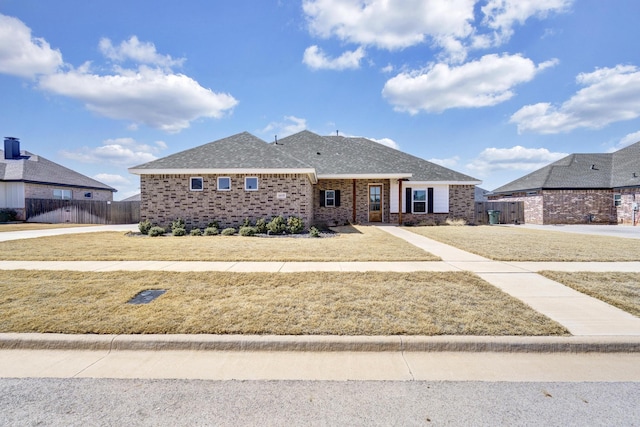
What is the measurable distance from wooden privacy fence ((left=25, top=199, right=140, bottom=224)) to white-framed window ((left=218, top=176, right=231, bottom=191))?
14105 millimetres

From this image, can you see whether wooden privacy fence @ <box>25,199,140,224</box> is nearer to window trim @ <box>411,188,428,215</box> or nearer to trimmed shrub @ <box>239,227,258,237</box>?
trimmed shrub @ <box>239,227,258,237</box>

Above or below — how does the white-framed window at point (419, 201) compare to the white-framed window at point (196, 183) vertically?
below

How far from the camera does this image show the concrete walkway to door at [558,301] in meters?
4.07

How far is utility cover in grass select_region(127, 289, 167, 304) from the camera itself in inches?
195

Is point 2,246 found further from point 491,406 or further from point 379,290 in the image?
point 491,406

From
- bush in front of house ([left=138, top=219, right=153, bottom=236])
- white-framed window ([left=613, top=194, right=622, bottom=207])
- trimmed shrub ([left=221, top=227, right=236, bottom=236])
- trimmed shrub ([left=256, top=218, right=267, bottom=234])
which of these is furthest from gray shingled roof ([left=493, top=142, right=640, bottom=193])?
bush in front of house ([left=138, top=219, right=153, bottom=236])

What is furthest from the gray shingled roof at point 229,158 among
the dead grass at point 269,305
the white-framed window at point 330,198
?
the dead grass at point 269,305

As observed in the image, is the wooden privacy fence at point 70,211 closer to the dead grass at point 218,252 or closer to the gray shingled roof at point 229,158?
the gray shingled roof at point 229,158

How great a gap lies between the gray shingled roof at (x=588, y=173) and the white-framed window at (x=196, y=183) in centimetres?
2371

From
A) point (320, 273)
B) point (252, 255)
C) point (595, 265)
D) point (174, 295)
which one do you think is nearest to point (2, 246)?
point (252, 255)

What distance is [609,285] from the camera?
586 cm

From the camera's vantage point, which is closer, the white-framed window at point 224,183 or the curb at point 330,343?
the curb at point 330,343

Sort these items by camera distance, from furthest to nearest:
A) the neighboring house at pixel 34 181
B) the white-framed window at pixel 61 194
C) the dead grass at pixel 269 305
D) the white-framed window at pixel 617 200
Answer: the white-framed window at pixel 61 194
the neighboring house at pixel 34 181
the white-framed window at pixel 617 200
the dead grass at pixel 269 305

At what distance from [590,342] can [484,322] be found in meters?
1.09
